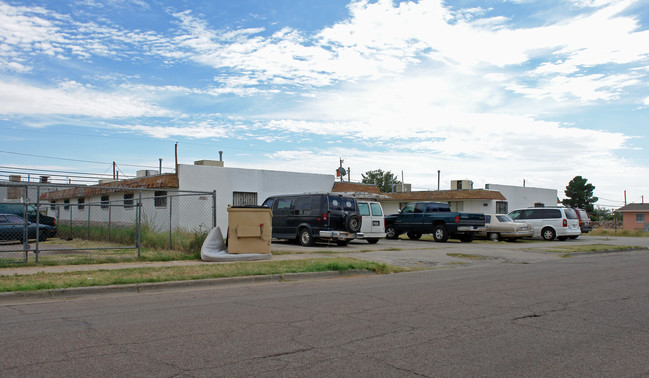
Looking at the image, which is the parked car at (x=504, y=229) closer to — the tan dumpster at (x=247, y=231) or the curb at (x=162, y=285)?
the tan dumpster at (x=247, y=231)

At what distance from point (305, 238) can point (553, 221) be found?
14542 millimetres

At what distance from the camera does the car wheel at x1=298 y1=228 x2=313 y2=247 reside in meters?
20.3

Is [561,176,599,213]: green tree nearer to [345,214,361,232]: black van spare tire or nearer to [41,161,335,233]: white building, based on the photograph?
[41,161,335,233]: white building

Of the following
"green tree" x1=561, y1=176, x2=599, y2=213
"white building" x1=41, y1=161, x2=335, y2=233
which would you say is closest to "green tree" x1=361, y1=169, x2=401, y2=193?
"green tree" x1=561, y1=176, x2=599, y2=213

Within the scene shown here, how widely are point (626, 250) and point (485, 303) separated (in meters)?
17.5

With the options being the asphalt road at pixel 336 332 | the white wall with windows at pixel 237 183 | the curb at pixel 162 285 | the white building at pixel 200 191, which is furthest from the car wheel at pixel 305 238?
the asphalt road at pixel 336 332

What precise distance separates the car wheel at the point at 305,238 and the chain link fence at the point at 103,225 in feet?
13.2

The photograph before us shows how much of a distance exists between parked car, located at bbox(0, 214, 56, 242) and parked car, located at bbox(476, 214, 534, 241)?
19597mm

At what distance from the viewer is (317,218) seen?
20.1 meters

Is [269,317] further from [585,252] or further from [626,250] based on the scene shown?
[626,250]

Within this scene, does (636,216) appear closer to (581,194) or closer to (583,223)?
(581,194)

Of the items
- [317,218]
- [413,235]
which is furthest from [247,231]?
[413,235]

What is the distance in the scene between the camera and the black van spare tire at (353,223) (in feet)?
65.6

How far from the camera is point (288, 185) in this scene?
29.7 metres
